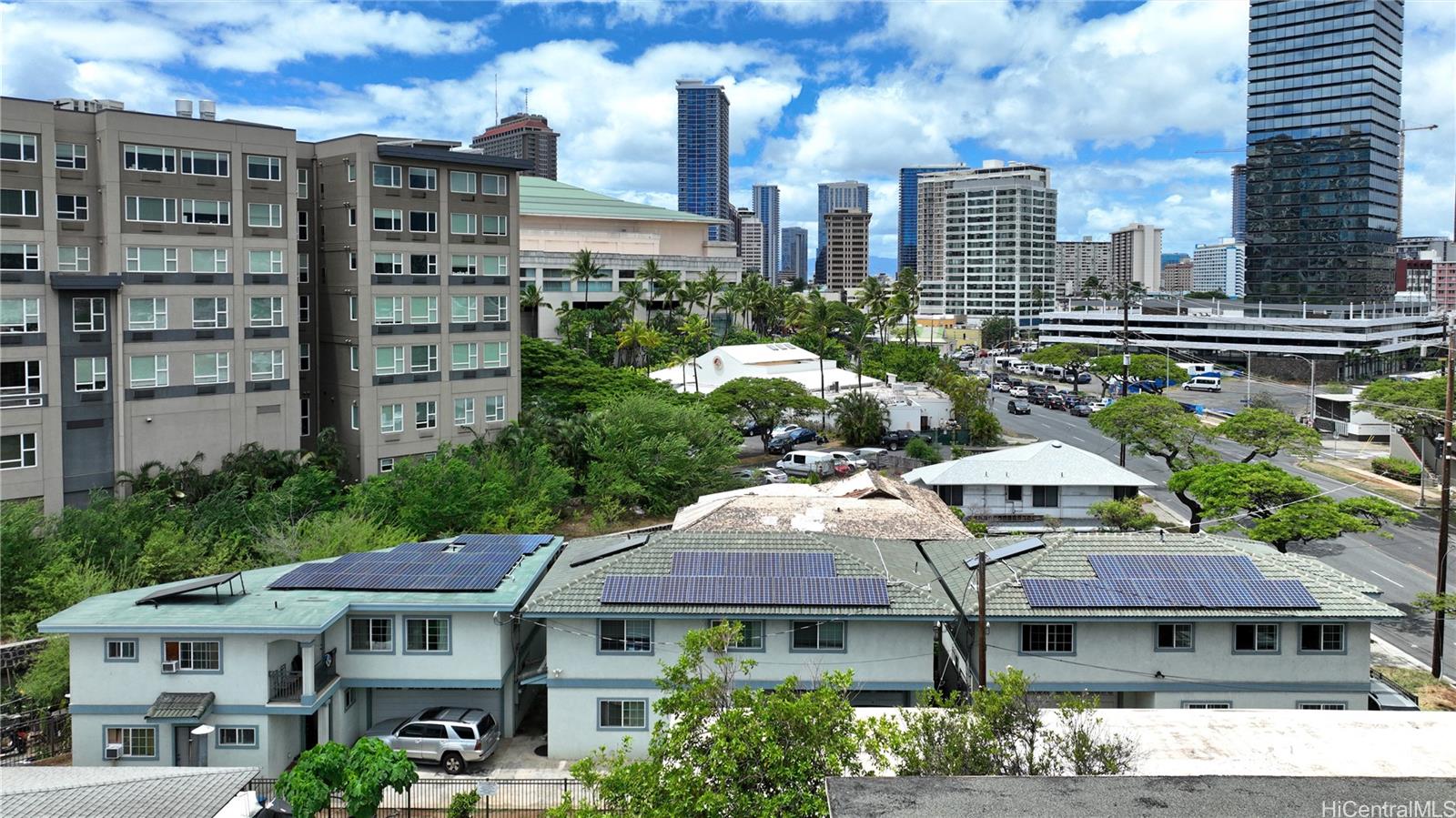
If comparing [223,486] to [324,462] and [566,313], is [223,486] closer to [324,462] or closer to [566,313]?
[324,462]

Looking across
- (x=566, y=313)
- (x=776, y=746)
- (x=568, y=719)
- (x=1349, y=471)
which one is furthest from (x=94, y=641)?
(x=566, y=313)

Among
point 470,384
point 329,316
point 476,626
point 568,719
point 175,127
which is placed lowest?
point 568,719

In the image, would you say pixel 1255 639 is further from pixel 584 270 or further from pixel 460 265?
pixel 584 270

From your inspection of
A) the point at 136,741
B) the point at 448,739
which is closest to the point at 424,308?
the point at 136,741

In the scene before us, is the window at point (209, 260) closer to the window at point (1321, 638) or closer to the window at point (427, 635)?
the window at point (427, 635)

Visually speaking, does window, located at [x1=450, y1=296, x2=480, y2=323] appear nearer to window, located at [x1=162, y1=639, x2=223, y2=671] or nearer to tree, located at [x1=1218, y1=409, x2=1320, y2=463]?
window, located at [x1=162, y1=639, x2=223, y2=671]

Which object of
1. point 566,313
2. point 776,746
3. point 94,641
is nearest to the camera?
point 776,746
